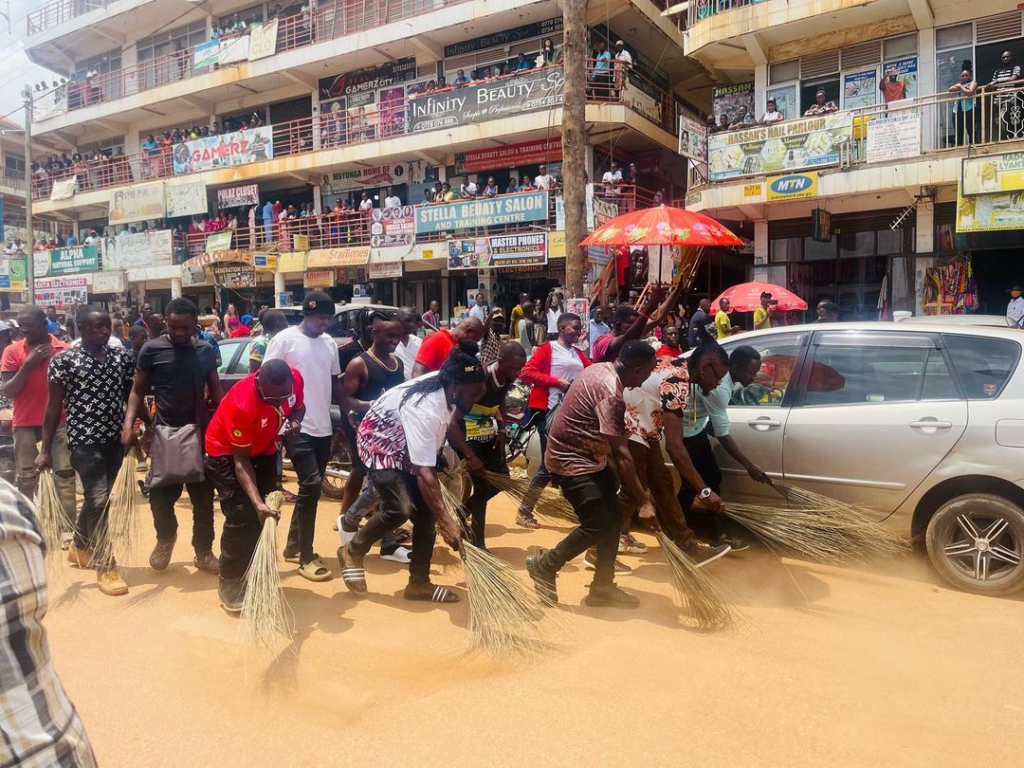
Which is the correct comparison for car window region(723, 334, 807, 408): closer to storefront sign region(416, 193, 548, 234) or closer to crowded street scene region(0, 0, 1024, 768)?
crowded street scene region(0, 0, 1024, 768)

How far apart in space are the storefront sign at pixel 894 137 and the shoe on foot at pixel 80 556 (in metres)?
12.6

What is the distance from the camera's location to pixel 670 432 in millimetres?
4598

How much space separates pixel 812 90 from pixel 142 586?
14517 millimetres

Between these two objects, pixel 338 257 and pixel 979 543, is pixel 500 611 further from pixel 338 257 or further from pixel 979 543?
pixel 338 257

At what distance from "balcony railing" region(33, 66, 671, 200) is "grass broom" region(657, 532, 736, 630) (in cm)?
1407

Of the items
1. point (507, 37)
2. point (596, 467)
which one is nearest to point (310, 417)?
point (596, 467)

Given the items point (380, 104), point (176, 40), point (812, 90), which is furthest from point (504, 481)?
point (176, 40)

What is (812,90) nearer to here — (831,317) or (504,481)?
(831,317)

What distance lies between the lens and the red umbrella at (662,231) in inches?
294

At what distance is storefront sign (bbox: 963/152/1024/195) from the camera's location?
1099 centimetres

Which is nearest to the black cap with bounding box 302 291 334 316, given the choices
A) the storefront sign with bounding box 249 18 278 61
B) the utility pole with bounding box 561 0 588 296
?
the utility pole with bounding box 561 0 588 296

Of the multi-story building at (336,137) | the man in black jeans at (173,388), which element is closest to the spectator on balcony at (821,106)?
the multi-story building at (336,137)

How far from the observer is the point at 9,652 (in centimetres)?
111

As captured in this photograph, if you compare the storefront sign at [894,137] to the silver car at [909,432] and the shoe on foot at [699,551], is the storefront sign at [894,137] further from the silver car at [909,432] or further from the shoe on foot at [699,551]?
the shoe on foot at [699,551]
